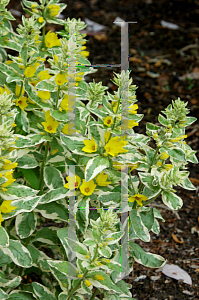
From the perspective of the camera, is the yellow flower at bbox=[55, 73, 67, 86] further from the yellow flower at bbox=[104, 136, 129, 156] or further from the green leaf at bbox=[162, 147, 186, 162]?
the green leaf at bbox=[162, 147, 186, 162]

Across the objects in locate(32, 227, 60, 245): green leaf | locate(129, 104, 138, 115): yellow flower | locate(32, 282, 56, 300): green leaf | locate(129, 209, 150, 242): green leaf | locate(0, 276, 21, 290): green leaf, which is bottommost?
locate(32, 282, 56, 300): green leaf

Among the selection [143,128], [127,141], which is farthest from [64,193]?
[143,128]

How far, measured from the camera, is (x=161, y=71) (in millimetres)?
4684

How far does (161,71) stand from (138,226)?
317 centimetres

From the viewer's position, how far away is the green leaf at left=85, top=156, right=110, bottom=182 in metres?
1.64

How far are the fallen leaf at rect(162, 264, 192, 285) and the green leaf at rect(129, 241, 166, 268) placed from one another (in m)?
0.82

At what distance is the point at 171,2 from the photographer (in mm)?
5617

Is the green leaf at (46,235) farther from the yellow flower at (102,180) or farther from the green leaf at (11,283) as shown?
the yellow flower at (102,180)

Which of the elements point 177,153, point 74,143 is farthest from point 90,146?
point 177,153

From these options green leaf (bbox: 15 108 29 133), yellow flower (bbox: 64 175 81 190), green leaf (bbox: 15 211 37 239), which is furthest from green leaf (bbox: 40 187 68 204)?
green leaf (bbox: 15 108 29 133)

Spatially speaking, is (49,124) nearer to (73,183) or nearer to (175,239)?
(73,183)

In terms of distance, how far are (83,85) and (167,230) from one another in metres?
1.65

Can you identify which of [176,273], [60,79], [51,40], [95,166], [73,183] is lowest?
[176,273]

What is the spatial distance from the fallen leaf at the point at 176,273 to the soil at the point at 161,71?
0.03 metres
